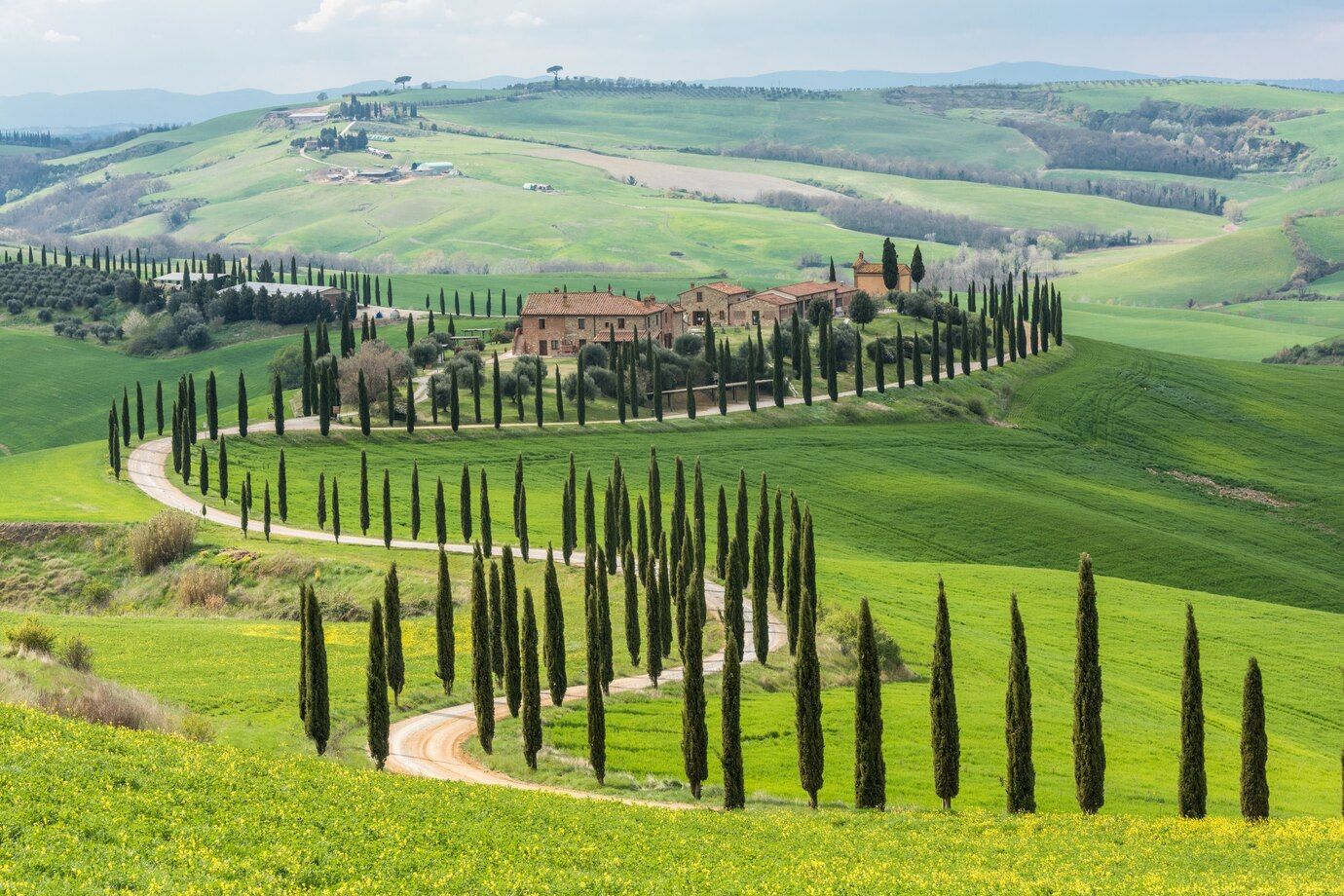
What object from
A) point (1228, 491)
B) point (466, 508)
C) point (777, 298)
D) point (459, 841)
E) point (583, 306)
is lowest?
point (1228, 491)

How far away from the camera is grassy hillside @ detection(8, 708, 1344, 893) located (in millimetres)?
31469

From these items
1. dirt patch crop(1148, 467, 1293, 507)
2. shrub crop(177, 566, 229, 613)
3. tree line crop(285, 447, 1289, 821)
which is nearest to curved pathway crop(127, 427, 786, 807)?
tree line crop(285, 447, 1289, 821)

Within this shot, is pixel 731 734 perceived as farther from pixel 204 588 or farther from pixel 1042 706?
pixel 204 588

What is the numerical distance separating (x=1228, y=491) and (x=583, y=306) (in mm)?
70307

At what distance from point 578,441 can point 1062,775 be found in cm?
7753

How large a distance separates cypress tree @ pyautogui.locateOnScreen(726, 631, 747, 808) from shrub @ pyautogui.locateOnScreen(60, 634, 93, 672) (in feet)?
78.7

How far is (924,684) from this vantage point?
68688 millimetres

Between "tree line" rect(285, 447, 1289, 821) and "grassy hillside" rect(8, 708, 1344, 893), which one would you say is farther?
"tree line" rect(285, 447, 1289, 821)

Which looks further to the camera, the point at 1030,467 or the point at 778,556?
the point at 1030,467

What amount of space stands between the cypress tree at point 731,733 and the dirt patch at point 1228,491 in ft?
306

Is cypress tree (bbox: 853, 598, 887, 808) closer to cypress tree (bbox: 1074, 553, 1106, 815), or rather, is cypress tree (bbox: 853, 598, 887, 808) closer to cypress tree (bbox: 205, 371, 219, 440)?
cypress tree (bbox: 1074, 553, 1106, 815)

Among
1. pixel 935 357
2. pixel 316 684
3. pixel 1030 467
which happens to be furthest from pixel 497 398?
pixel 316 684

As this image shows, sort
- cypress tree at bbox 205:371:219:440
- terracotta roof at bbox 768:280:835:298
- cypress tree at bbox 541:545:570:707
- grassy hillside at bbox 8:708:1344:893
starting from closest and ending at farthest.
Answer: grassy hillside at bbox 8:708:1344:893, cypress tree at bbox 541:545:570:707, cypress tree at bbox 205:371:219:440, terracotta roof at bbox 768:280:835:298

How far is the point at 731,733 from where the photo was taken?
48375 mm
